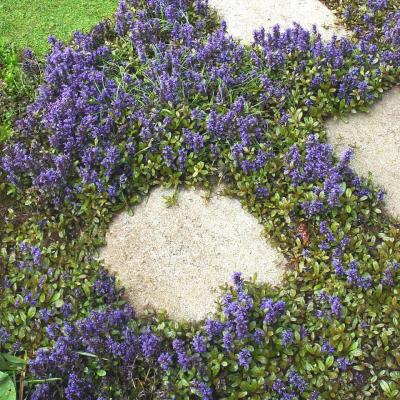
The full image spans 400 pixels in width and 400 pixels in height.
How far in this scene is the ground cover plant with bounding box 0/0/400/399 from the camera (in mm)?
3531

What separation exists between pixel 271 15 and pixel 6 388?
431 cm

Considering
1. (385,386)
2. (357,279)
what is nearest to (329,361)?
(385,386)

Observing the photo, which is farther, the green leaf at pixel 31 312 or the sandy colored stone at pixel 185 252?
the sandy colored stone at pixel 185 252

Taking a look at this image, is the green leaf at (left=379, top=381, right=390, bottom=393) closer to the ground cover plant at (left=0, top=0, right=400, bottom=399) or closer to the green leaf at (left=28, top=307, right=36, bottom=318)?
the ground cover plant at (left=0, top=0, right=400, bottom=399)

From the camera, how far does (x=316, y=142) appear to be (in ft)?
14.7

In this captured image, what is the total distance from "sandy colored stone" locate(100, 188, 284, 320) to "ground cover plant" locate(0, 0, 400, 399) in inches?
4.4

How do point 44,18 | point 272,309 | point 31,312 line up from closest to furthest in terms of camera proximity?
point 272,309, point 31,312, point 44,18

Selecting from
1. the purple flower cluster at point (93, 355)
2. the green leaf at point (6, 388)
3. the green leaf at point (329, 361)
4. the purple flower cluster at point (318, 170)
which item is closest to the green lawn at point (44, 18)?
the purple flower cluster at point (318, 170)

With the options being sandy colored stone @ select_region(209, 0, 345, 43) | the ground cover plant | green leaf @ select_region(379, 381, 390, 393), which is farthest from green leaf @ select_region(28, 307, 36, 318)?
sandy colored stone @ select_region(209, 0, 345, 43)

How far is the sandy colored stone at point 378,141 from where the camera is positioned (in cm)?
450

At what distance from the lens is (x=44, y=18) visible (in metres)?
5.78

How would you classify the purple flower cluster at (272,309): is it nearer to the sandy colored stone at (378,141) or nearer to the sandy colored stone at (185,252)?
the sandy colored stone at (185,252)

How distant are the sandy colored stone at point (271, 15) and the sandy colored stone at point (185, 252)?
205 cm

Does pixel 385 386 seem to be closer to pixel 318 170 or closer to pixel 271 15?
pixel 318 170
